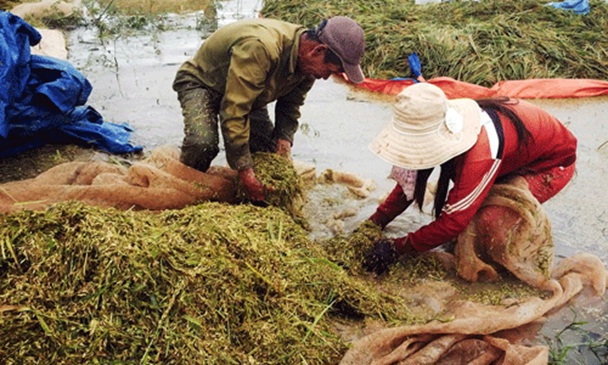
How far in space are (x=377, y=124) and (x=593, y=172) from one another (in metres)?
1.86

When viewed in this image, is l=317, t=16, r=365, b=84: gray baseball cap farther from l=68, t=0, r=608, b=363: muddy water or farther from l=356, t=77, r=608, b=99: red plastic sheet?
l=356, t=77, r=608, b=99: red plastic sheet

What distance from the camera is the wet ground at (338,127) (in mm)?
3863

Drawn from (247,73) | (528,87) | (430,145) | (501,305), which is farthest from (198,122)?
(528,87)

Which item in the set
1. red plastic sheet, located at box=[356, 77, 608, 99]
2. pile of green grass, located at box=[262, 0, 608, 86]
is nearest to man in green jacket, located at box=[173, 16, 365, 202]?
red plastic sheet, located at box=[356, 77, 608, 99]

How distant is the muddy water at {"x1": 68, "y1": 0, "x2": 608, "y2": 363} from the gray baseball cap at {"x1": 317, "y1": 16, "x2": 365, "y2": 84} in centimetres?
106

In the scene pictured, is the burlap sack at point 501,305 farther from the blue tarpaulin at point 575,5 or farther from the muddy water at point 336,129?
the blue tarpaulin at point 575,5

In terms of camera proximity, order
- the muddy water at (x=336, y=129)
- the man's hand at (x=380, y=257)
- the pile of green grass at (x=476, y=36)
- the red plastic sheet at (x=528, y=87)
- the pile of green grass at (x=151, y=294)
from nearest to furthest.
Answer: the pile of green grass at (x=151, y=294) → the man's hand at (x=380, y=257) → the muddy water at (x=336, y=129) → the red plastic sheet at (x=528, y=87) → the pile of green grass at (x=476, y=36)

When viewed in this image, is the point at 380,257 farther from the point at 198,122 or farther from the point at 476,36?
the point at 476,36

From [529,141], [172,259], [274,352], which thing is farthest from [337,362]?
[529,141]

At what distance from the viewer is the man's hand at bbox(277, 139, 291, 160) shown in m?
3.94

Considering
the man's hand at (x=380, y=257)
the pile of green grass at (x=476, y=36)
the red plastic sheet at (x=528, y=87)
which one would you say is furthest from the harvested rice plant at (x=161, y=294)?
the pile of green grass at (x=476, y=36)

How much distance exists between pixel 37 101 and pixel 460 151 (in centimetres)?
291

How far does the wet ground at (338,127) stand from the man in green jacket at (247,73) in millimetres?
854

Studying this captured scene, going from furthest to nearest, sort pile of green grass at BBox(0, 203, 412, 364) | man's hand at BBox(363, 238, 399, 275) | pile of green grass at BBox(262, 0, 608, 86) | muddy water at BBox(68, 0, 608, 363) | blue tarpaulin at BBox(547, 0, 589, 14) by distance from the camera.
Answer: blue tarpaulin at BBox(547, 0, 589, 14) < pile of green grass at BBox(262, 0, 608, 86) < muddy water at BBox(68, 0, 608, 363) < man's hand at BBox(363, 238, 399, 275) < pile of green grass at BBox(0, 203, 412, 364)
